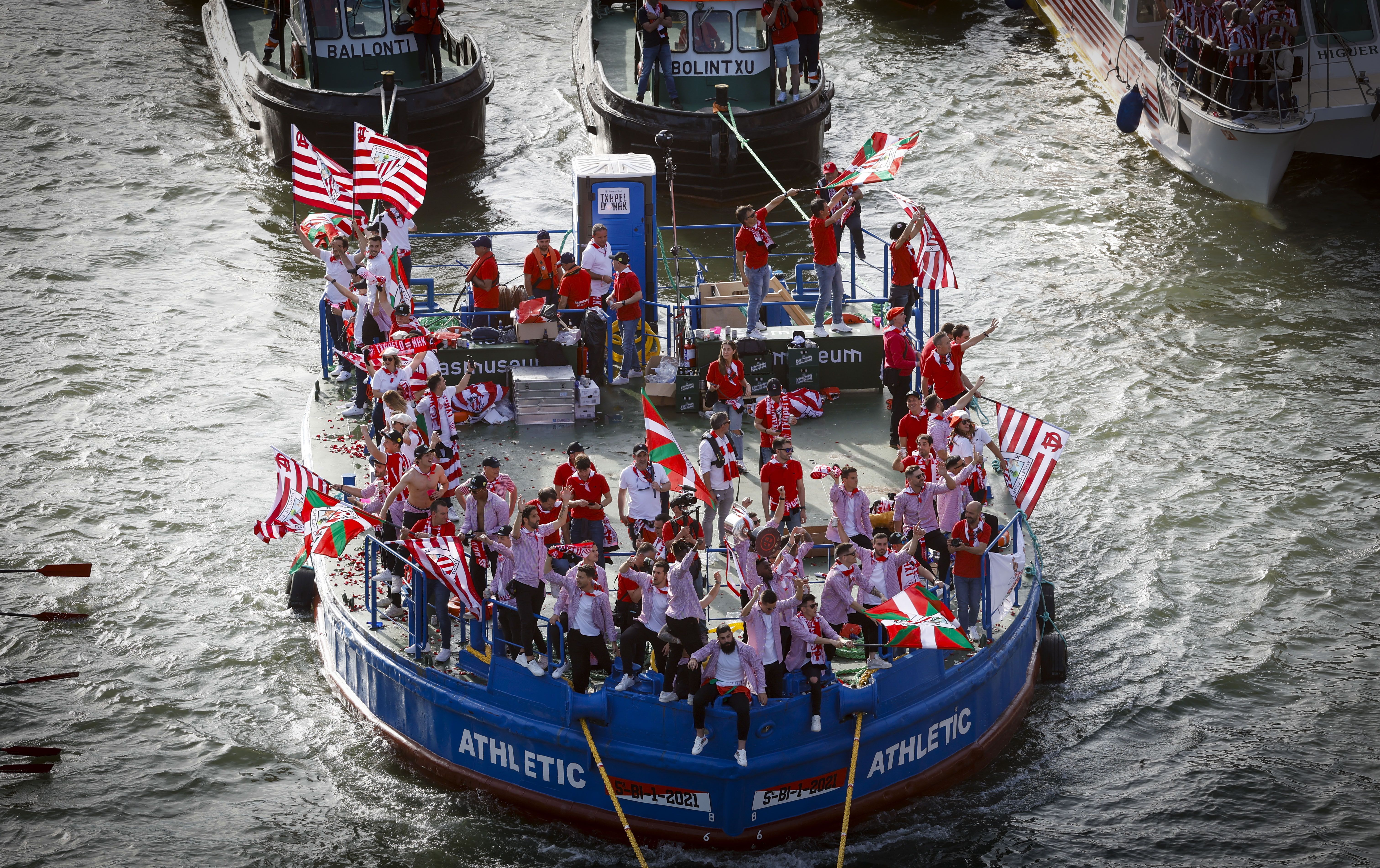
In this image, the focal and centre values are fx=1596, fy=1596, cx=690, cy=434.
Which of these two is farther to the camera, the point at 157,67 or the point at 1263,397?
the point at 157,67

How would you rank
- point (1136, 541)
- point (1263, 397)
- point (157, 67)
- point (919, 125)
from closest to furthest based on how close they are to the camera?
1. point (1136, 541)
2. point (1263, 397)
3. point (919, 125)
4. point (157, 67)

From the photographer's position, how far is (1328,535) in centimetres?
2134

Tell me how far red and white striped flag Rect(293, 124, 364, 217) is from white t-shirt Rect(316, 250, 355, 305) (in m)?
0.64

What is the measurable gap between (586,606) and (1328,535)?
11.5m

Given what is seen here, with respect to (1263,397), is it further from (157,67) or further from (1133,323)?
(157,67)

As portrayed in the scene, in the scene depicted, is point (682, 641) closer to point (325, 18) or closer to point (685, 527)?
point (685, 527)

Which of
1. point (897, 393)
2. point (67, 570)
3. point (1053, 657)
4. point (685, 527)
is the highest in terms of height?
point (685, 527)

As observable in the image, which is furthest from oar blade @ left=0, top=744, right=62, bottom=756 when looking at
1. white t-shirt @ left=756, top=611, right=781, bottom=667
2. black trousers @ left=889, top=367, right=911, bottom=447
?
black trousers @ left=889, top=367, right=911, bottom=447

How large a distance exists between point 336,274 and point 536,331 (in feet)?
9.26

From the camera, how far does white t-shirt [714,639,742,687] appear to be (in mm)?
14461

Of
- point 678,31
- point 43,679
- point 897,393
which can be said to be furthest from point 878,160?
point 43,679

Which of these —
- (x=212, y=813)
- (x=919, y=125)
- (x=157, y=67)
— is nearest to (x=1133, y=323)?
(x=919, y=125)

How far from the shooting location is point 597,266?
2111 cm

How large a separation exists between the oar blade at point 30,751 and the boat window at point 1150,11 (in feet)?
88.2
